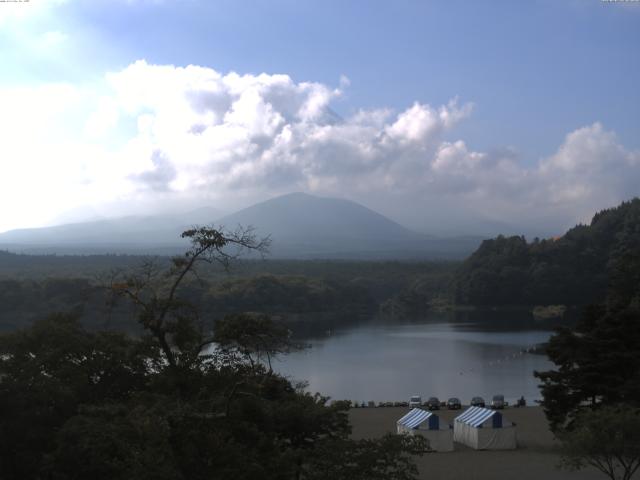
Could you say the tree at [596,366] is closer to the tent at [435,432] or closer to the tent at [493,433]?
the tent at [493,433]

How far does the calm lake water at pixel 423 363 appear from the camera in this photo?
18156 millimetres

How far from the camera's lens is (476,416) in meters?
10.3

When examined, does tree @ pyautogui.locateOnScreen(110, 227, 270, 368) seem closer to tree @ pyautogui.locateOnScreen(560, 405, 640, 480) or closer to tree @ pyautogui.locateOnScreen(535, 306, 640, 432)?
tree @ pyautogui.locateOnScreen(560, 405, 640, 480)

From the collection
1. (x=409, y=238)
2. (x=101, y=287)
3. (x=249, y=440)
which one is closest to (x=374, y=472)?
(x=249, y=440)

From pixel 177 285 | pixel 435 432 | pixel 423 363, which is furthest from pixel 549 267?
pixel 177 285

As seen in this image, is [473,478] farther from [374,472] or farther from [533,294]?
[533,294]

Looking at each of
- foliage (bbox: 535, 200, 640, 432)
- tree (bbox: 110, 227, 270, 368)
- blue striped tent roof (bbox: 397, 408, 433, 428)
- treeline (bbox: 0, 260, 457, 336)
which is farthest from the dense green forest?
tree (bbox: 110, 227, 270, 368)

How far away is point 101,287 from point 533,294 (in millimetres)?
41536

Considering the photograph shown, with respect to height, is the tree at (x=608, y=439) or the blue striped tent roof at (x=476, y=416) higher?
the tree at (x=608, y=439)

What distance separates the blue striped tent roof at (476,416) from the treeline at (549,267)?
3429 cm

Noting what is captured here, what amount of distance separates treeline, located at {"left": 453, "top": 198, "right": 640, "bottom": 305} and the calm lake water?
11.0 metres

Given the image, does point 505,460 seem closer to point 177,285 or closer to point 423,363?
point 177,285

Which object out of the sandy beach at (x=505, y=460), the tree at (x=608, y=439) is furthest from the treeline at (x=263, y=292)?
the tree at (x=608, y=439)

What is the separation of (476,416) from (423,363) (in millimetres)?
12468
